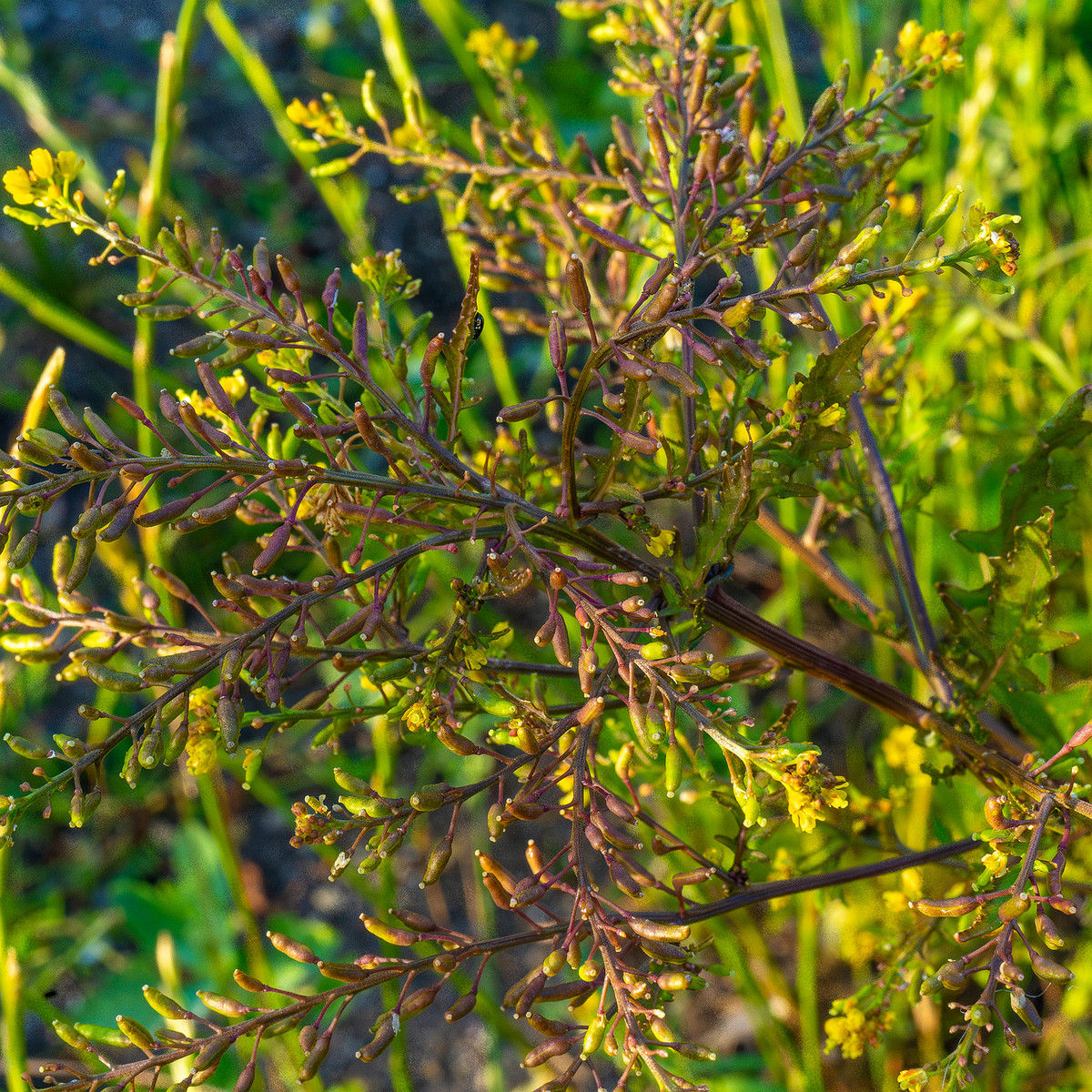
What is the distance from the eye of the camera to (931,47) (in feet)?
1.90

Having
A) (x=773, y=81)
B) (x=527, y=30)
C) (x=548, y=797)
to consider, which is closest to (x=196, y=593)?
(x=548, y=797)

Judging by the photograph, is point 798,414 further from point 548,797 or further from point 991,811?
point 548,797

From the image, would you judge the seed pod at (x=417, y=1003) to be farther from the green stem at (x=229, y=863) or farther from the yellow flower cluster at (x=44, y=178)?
the green stem at (x=229, y=863)

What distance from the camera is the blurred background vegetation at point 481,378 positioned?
94 centimetres

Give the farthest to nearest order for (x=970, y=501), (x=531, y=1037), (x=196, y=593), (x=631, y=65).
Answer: (x=196, y=593)
(x=531, y=1037)
(x=970, y=501)
(x=631, y=65)

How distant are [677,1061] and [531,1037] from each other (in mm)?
430

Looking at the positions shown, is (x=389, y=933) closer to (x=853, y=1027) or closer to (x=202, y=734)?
(x=202, y=734)

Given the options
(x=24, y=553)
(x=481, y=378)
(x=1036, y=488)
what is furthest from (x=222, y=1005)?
(x=481, y=378)

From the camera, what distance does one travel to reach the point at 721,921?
841mm

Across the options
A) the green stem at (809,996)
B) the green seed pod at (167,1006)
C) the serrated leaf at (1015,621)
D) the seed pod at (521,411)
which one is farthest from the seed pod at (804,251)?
the green stem at (809,996)

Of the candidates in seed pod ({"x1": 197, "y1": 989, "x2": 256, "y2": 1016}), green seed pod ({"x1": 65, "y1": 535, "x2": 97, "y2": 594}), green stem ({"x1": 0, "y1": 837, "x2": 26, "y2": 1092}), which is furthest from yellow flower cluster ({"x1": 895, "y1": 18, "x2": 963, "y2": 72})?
green stem ({"x1": 0, "y1": 837, "x2": 26, "y2": 1092})

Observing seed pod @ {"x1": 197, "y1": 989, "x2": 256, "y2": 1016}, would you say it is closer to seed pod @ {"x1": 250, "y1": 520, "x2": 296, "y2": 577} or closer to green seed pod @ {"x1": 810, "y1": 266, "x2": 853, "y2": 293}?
seed pod @ {"x1": 250, "y1": 520, "x2": 296, "y2": 577}

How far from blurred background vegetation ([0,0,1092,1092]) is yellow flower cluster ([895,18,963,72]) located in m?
0.14

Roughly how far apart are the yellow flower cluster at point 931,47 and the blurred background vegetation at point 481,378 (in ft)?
0.47
